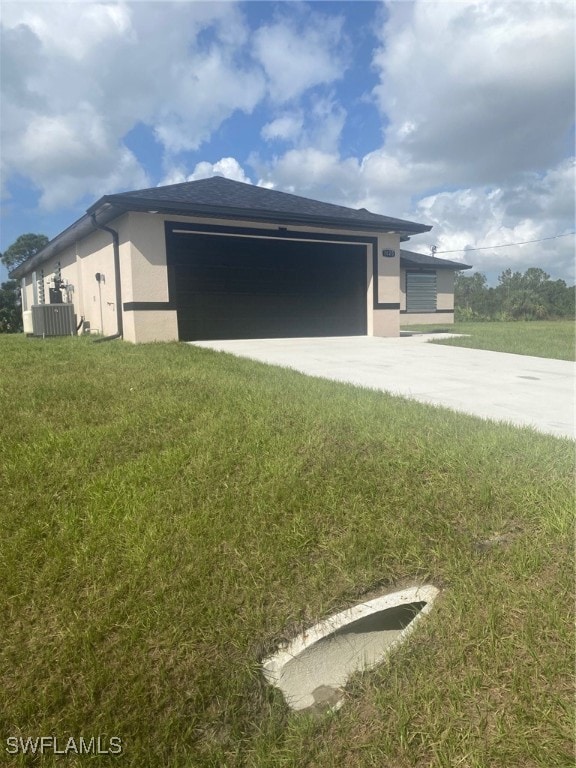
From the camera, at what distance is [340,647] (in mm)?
2186

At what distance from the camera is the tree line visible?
35.1 metres

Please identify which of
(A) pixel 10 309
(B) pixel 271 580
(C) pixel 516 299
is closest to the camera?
(B) pixel 271 580

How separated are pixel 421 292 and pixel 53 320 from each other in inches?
633

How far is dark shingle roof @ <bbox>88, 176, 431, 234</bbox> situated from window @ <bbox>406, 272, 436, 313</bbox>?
28.9ft

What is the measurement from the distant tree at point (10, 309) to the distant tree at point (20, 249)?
11.9 m

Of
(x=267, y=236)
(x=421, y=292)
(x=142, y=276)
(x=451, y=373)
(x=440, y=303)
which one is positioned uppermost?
(x=267, y=236)

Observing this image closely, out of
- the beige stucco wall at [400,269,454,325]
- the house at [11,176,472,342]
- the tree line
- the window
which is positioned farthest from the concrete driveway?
the tree line

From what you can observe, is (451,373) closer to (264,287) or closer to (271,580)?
(271,580)

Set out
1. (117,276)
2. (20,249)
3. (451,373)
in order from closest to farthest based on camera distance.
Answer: (451,373) → (117,276) → (20,249)

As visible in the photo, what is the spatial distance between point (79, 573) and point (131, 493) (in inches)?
25.3

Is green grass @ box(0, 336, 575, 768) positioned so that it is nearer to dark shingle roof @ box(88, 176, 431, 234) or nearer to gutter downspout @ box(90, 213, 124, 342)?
dark shingle roof @ box(88, 176, 431, 234)

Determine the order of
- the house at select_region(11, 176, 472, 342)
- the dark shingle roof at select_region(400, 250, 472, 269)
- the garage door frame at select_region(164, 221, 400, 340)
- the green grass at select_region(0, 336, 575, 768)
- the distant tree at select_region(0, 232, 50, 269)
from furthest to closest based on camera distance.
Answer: the distant tree at select_region(0, 232, 50, 269) < the dark shingle roof at select_region(400, 250, 472, 269) < the garage door frame at select_region(164, 221, 400, 340) < the house at select_region(11, 176, 472, 342) < the green grass at select_region(0, 336, 575, 768)

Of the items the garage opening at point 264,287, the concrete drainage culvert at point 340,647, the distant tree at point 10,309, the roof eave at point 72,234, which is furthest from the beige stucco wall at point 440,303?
the distant tree at point 10,309

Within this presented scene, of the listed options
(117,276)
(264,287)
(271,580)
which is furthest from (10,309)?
(271,580)
